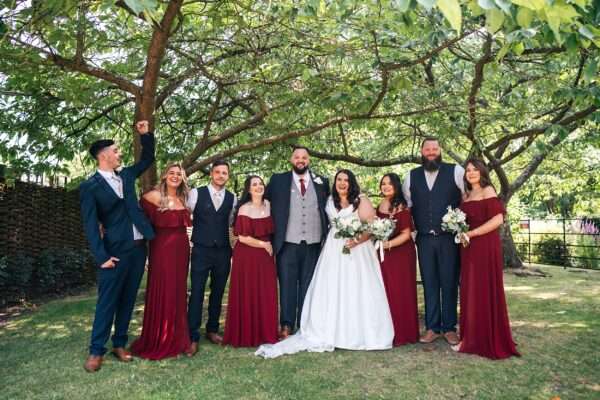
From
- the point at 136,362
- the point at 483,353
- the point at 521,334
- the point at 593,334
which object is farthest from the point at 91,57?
the point at 593,334

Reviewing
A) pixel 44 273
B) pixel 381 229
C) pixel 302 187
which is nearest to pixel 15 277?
pixel 44 273

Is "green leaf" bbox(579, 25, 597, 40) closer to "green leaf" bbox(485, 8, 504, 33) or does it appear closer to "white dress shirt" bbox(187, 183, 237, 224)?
"green leaf" bbox(485, 8, 504, 33)

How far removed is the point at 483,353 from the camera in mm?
4789

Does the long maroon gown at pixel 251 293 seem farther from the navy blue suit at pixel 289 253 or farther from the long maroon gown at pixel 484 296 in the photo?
the long maroon gown at pixel 484 296

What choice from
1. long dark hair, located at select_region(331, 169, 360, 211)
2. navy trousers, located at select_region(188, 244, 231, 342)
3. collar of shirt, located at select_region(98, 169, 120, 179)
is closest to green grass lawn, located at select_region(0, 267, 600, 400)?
navy trousers, located at select_region(188, 244, 231, 342)

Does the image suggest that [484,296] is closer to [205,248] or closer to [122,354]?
[205,248]

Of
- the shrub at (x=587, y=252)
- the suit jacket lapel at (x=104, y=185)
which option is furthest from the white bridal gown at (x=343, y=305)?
the shrub at (x=587, y=252)

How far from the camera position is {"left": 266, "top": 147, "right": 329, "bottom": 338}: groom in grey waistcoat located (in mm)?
5539

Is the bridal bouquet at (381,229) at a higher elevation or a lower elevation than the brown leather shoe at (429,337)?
higher

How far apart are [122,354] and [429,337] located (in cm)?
326

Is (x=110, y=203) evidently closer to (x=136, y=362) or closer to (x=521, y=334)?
(x=136, y=362)

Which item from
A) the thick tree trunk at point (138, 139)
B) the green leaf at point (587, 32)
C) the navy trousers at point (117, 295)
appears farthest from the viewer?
the thick tree trunk at point (138, 139)

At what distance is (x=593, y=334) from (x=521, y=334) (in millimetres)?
845

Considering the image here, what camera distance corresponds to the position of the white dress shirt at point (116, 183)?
4.57 metres
